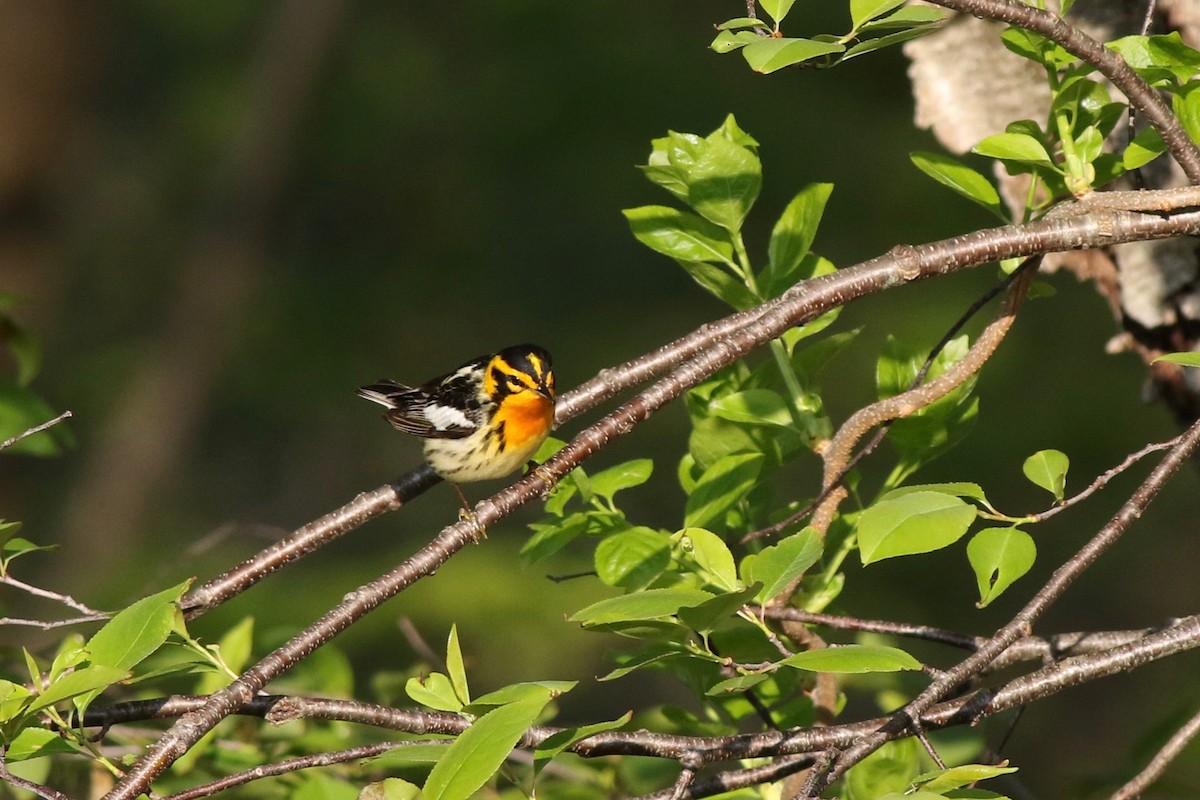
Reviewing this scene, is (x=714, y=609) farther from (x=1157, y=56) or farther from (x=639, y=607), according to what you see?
(x=1157, y=56)

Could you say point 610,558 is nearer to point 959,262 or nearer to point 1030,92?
point 959,262

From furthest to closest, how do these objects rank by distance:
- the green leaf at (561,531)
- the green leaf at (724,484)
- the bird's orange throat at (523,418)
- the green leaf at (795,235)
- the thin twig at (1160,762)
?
1. the bird's orange throat at (523,418)
2. the green leaf at (795,235)
3. the green leaf at (561,531)
4. the green leaf at (724,484)
5. the thin twig at (1160,762)

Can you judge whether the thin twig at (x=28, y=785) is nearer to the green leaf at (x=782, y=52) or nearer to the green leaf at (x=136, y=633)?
the green leaf at (x=136, y=633)

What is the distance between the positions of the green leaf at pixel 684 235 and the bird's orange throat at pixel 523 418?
1.10 metres

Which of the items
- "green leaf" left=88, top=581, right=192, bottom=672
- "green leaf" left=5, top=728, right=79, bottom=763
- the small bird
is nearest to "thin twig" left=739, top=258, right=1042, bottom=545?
"green leaf" left=88, top=581, right=192, bottom=672

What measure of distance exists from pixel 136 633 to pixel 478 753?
0.50 metres

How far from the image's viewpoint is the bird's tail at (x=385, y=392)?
408 centimetres

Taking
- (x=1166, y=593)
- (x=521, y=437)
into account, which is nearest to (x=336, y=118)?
(x=1166, y=593)

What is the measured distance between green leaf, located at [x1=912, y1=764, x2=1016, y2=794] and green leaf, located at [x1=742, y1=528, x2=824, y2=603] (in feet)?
0.99

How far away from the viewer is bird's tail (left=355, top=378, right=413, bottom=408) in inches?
161

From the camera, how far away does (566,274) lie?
1312 cm

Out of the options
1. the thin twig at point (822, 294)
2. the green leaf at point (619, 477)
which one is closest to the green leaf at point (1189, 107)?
the thin twig at point (822, 294)

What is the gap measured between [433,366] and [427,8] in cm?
390

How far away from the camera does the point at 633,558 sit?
198cm
